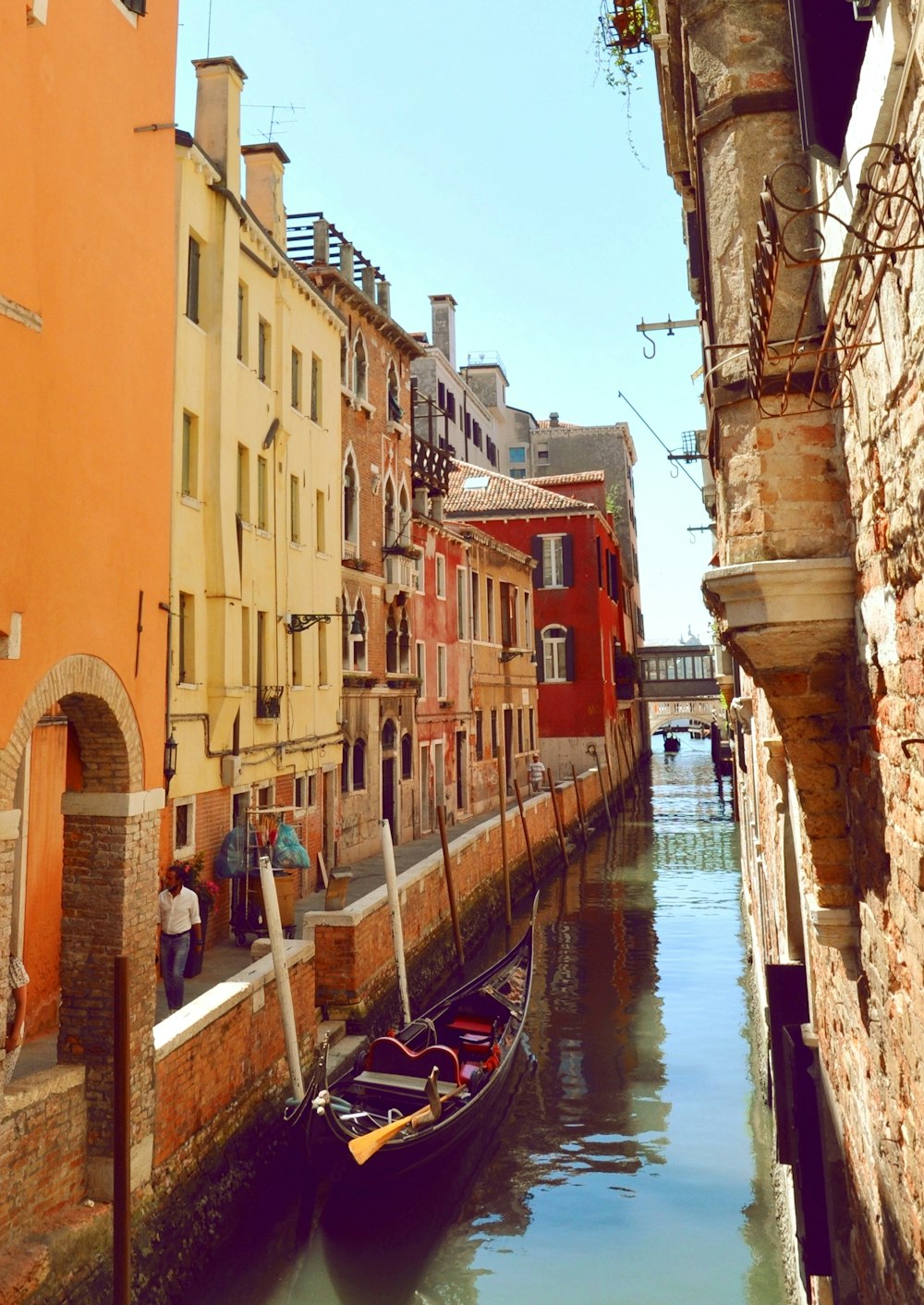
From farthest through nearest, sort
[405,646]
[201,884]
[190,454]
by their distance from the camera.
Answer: [405,646] < [190,454] < [201,884]

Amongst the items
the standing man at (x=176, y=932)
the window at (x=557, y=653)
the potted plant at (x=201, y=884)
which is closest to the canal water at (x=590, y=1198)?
the standing man at (x=176, y=932)

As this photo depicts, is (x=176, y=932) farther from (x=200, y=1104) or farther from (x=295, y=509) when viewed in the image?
(x=295, y=509)

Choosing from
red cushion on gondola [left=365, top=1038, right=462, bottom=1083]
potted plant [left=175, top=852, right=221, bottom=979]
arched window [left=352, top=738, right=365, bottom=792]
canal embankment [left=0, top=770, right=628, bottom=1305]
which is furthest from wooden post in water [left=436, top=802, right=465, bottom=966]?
red cushion on gondola [left=365, top=1038, right=462, bottom=1083]

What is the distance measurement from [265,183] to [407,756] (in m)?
10.6

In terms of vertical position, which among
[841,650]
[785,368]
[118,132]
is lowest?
[841,650]

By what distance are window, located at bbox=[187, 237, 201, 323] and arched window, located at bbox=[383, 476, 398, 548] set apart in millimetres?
7664

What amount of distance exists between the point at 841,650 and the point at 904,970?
1129 millimetres

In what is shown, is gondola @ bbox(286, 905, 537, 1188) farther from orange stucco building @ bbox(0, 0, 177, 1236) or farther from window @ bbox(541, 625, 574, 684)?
window @ bbox(541, 625, 574, 684)

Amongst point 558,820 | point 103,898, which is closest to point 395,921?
point 103,898

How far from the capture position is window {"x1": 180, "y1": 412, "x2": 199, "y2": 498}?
12211 millimetres

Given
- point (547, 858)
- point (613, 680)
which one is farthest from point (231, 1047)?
point (613, 680)

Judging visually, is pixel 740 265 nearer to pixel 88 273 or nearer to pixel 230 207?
pixel 88 273

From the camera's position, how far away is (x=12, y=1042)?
19.9ft

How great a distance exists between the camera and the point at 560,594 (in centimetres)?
3344
